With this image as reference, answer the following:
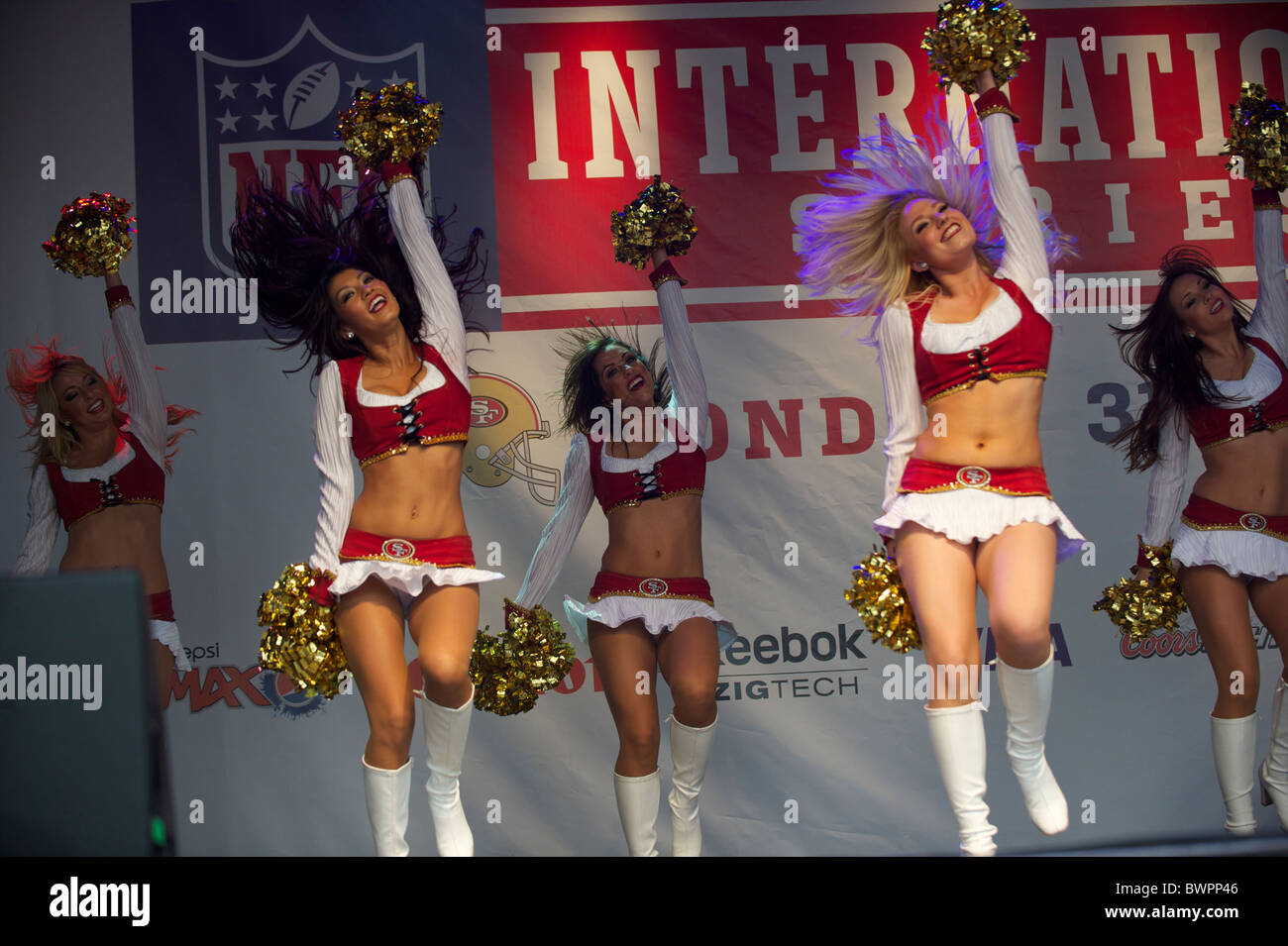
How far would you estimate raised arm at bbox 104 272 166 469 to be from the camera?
439 centimetres

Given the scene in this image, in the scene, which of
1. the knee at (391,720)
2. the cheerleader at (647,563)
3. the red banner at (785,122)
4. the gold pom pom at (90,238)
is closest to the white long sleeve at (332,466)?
the knee at (391,720)

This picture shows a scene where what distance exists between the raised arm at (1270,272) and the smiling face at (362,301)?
2.87 m

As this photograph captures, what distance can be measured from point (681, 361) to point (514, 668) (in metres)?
1.14

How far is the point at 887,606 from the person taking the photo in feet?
12.3

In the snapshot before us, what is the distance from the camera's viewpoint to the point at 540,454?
15.4ft

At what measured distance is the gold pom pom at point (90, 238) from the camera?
4.32 m

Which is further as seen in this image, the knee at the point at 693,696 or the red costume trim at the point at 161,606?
the red costume trim at the point at 161,606

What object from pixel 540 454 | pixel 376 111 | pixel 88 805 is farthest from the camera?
pixel 540 454

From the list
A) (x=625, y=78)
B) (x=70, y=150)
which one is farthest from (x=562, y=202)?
(x=70, y=150)

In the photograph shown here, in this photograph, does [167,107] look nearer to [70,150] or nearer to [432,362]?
[70,150]

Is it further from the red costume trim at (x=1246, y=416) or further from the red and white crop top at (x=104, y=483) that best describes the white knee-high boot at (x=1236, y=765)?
the red and white crop top at (x=104, y=483)

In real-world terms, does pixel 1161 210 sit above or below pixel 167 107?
below

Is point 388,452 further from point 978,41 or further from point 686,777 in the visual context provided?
point 978,41
